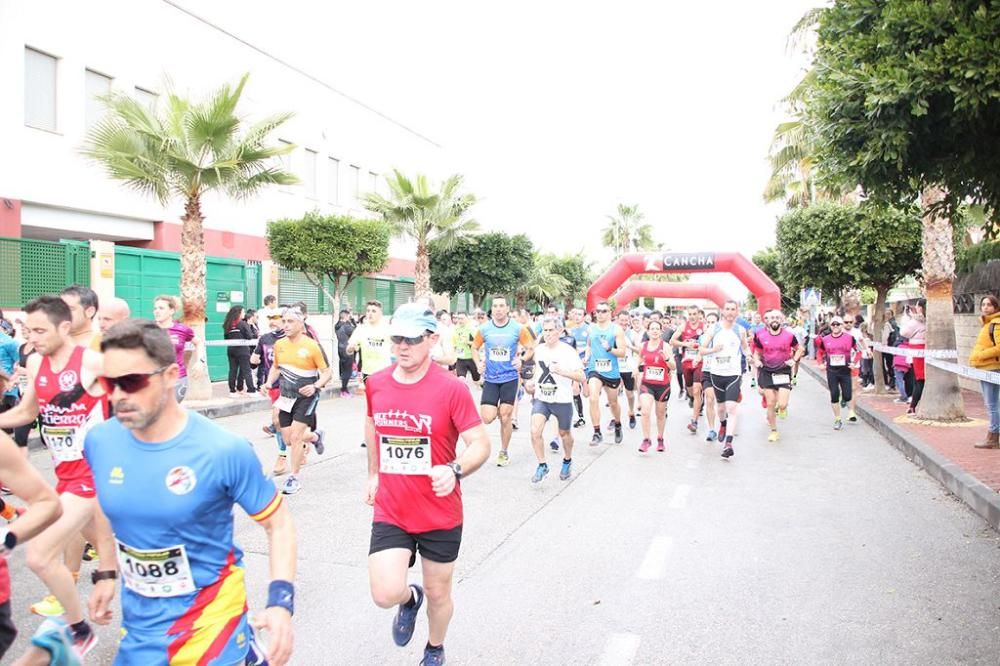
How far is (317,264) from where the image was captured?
21203 mm

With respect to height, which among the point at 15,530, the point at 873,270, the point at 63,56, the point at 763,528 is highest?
the point at 63,56

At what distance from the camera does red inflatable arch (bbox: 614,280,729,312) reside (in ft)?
115

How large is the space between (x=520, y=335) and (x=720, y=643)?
19.7ft

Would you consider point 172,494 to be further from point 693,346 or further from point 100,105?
point 100,105

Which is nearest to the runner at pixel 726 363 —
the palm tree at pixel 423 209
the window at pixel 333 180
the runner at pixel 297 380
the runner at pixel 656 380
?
the runner at pixel 656 380

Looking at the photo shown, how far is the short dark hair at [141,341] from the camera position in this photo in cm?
259

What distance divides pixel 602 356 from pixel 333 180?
2065 cm

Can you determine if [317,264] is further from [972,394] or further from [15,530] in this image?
[15,530]

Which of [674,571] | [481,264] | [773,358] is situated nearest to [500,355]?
[674,571]

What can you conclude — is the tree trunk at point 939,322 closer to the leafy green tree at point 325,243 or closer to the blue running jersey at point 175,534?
the blue running jersey at point 175,534

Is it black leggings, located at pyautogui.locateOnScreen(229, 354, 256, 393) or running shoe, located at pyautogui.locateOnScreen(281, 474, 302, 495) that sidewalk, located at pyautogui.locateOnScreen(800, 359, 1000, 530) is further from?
black leggings, located at pyautogui.locateOnScreen(229, 354, 256, 393)

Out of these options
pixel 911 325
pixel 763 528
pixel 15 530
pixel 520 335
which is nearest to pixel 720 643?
pixel 763 528

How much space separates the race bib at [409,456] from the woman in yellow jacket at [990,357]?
323 inches

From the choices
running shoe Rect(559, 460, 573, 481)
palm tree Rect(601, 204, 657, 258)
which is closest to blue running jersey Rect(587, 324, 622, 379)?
running shoe Rect(559, 460, 573, 481)
